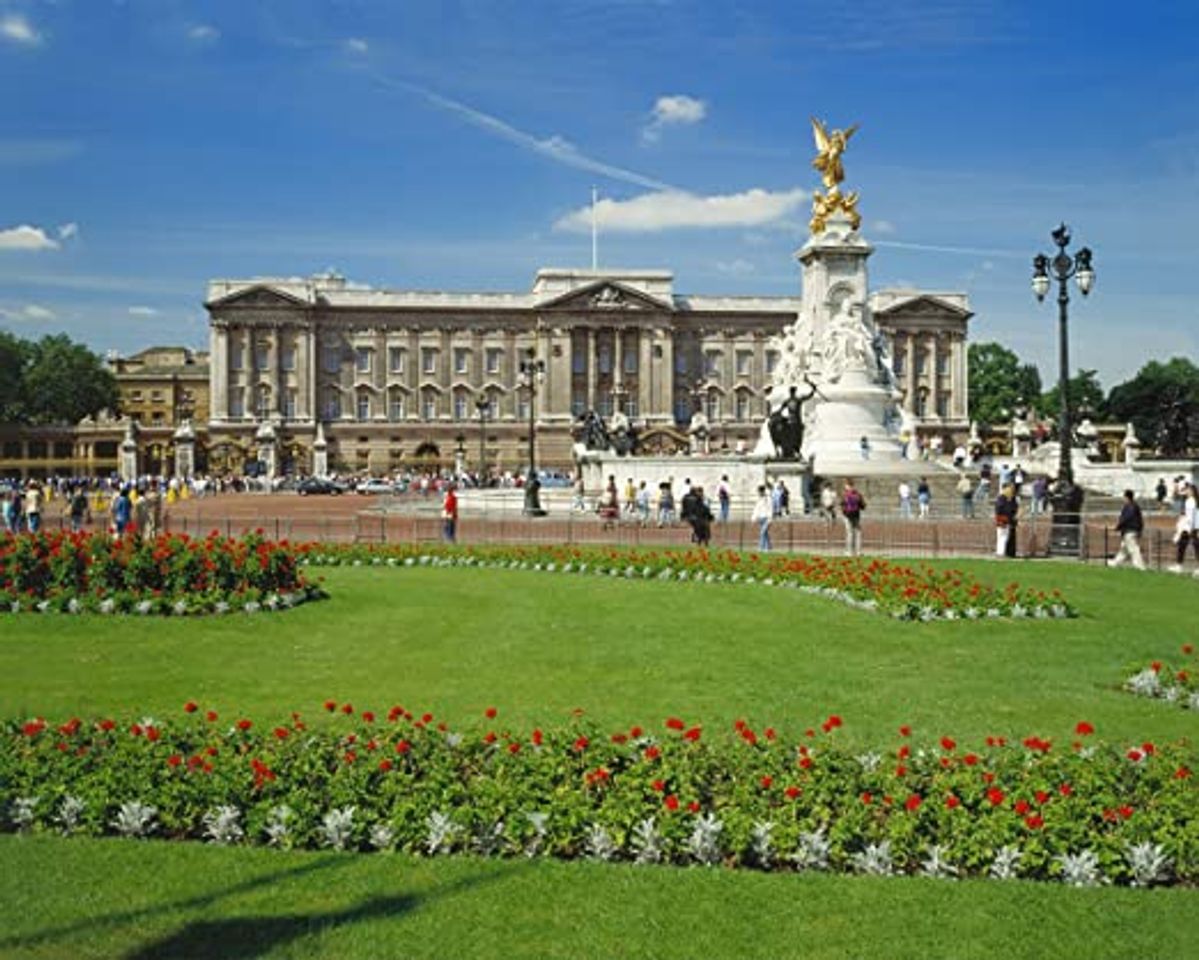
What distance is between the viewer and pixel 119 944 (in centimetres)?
629

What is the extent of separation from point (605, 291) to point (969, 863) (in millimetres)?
108597

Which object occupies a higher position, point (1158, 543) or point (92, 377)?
point (92, 377)

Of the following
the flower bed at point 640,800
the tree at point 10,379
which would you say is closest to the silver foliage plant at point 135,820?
the flower bed at point 640,800

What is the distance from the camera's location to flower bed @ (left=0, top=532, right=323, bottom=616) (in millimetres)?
17297

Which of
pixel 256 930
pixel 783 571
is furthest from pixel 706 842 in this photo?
pixel 783 571

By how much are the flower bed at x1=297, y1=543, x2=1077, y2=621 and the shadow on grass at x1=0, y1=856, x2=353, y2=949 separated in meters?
10.9

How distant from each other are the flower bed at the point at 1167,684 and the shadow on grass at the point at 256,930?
307 inches

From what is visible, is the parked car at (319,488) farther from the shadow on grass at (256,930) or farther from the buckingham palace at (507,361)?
the shadow on grass at (256,930)

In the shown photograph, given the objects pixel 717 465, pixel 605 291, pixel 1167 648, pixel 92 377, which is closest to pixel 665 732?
pixel 1167 648

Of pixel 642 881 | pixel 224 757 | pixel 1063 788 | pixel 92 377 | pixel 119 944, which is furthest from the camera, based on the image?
pixel 92 377

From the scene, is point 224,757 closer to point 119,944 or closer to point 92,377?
point 119,944

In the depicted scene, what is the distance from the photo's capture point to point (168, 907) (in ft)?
22.2

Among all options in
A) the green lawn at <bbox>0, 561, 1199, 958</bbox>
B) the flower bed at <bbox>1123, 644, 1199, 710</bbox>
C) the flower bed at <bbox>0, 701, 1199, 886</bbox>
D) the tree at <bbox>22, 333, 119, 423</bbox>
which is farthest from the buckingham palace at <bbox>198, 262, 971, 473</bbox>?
the flower bed at <bbox>0, 701, 1199, 886</bbox>

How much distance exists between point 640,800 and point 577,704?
3.61 metres
